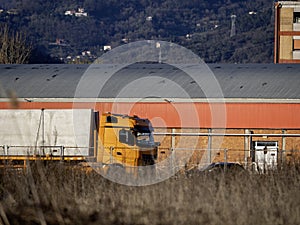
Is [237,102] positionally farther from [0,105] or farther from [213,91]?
[0,105]

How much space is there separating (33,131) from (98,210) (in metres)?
20.9

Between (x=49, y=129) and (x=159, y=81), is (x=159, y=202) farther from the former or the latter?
(x=159, y=81)

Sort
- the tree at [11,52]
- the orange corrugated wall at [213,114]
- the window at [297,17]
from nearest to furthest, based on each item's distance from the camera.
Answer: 1. the orange corrugated wall at [213,114]
2. the tree at [11,52]
3. the window at [297,17]

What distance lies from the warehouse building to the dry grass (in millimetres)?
21214

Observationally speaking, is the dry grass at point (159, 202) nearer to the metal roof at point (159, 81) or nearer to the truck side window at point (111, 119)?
the truck side window at point (111, 119)

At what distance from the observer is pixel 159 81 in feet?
140

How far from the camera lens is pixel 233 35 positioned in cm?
19138

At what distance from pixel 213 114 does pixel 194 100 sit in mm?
1355

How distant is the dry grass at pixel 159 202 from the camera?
12.7 m

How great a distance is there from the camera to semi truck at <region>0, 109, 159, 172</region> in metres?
29.6

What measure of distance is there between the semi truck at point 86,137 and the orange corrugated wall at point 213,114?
21.6 ft

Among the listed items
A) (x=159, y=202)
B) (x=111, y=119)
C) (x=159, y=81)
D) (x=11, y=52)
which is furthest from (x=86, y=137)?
(x=11, y=52)

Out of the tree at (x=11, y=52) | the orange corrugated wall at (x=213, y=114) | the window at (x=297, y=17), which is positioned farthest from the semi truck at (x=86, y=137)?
the window at (x=297, y=17)

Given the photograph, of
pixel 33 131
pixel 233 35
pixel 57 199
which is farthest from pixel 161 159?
pixel 233 35
